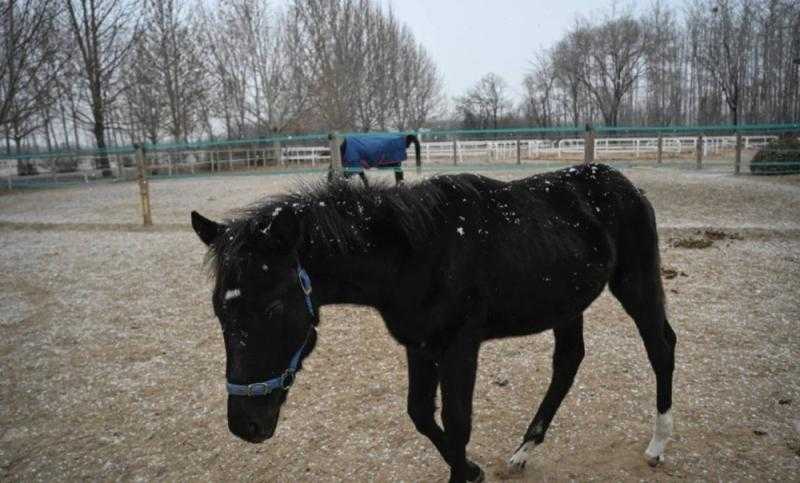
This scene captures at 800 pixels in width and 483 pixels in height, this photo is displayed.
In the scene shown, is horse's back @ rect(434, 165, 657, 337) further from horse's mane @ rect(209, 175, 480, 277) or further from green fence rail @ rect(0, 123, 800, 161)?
green fence rail @ rect(0, 123, 800, 161)

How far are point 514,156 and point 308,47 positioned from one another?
14735mm

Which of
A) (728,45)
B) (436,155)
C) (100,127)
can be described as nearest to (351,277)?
(436,155)

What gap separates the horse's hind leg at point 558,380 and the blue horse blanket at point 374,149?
8.05m

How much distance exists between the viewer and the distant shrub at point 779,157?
1385 centimetres

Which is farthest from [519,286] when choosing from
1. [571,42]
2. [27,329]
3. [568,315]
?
[571,42]

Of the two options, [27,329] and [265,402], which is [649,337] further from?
[27,329]

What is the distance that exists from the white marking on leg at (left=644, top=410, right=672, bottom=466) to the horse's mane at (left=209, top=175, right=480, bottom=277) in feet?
5.54

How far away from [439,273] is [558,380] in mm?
1323

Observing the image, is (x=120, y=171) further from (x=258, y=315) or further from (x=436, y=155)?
(x=258, y=315)

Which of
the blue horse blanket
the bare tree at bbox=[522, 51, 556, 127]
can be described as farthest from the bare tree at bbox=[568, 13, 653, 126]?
the blue horse blanket

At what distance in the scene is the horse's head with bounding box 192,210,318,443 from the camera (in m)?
1.62

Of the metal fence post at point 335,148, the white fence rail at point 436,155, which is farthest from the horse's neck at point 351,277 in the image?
the white fence rail at point 436,155

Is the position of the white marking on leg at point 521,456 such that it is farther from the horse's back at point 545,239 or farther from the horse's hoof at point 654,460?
the horse's back at point 545,239

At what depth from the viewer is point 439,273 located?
2000 mm
